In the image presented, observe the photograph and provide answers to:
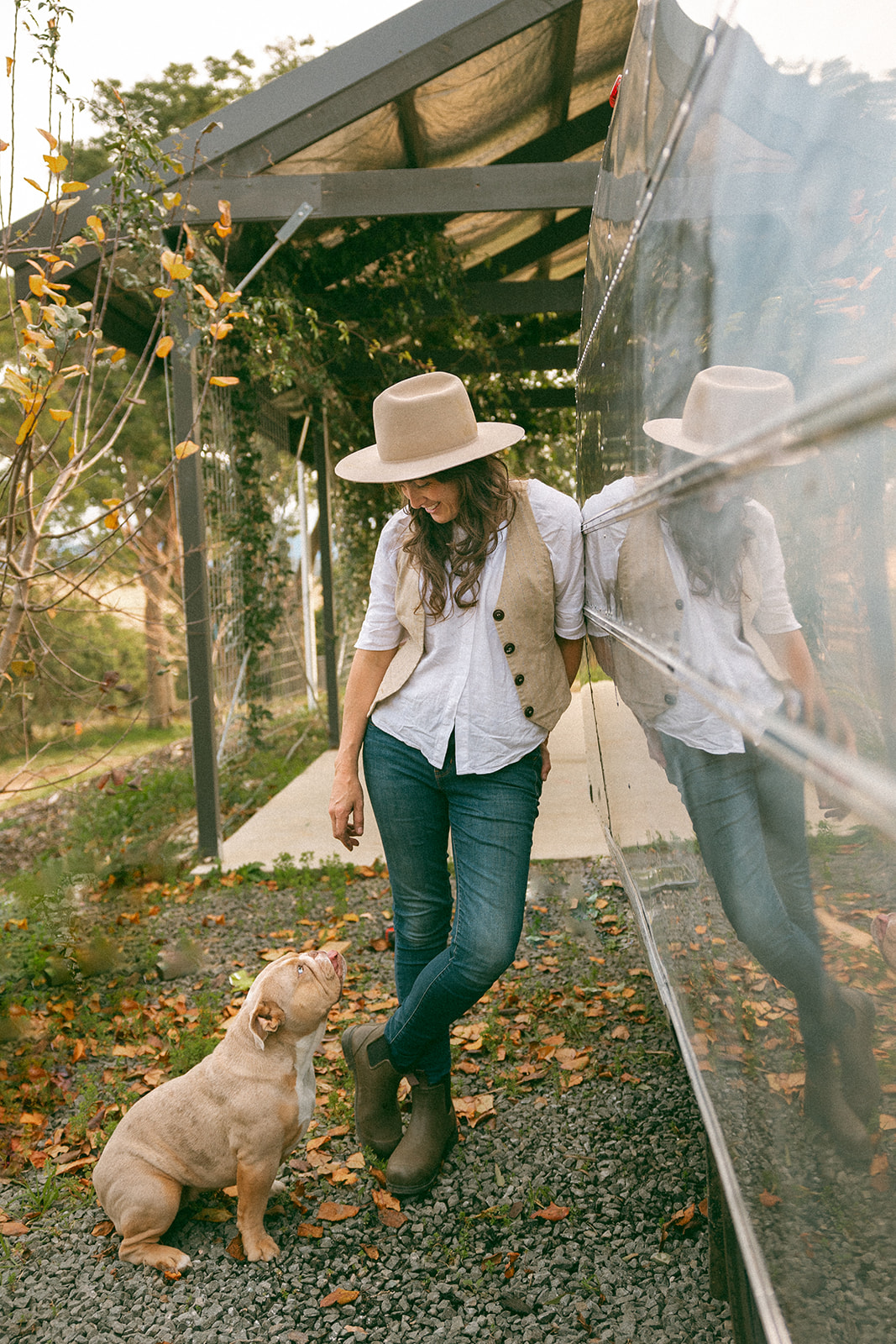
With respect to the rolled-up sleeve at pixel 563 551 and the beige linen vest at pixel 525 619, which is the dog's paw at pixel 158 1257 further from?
the rolled-up sleeve at pixel 563 551

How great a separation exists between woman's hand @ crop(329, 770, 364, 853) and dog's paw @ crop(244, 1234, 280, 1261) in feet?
3.08

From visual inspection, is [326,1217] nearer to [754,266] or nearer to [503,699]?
[503,699]

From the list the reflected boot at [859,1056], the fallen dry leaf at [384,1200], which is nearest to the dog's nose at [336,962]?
the fallen dry leaf at [384,1200]

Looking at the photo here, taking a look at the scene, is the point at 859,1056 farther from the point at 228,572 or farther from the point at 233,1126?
the point at 228,572

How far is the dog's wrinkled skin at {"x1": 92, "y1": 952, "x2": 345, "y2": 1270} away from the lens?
7.77 feet

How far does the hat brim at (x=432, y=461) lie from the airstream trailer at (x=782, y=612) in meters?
0.70

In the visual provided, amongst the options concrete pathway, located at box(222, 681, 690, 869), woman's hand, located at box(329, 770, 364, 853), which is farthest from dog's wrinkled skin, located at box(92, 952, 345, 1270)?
concrete pathway, located at box(222, 681, 690, 869)

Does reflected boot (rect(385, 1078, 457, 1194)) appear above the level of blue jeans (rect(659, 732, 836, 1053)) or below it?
below

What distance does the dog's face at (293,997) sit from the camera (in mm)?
2408

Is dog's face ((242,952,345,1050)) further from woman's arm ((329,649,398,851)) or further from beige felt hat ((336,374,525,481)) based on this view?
beige felt hat ((336,374,525,481))

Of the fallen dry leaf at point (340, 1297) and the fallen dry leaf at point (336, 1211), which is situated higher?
the fallen dry leaf at point (336, 1211)

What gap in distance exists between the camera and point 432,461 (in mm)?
2352

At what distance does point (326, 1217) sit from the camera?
2.52 meters

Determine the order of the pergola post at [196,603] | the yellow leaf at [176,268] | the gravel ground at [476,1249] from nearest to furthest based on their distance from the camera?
the gravel ground at [476,1249] < the yellow leaf at [176,268] < the pergola post at [196,603]
